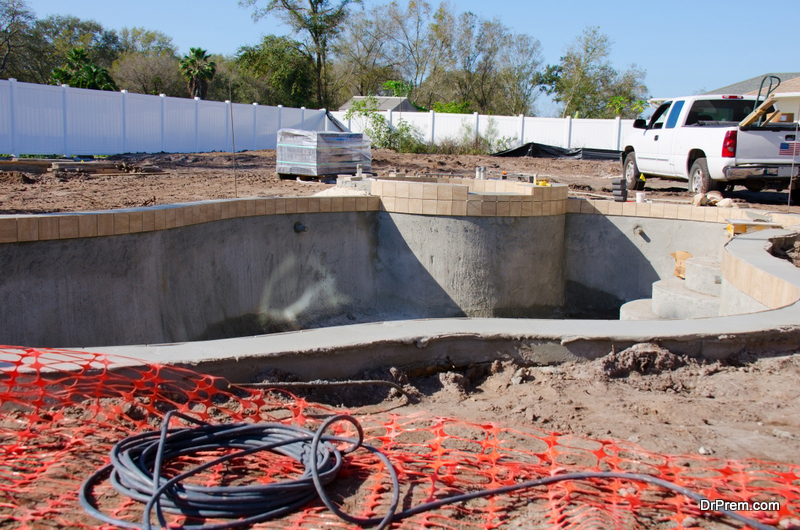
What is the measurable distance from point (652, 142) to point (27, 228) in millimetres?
12258

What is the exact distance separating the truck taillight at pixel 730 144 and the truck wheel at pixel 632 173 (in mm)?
3277

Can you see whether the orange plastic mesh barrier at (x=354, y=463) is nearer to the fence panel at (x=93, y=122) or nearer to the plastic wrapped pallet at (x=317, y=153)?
the plastic wrapped pallet at (x=317, y=153)

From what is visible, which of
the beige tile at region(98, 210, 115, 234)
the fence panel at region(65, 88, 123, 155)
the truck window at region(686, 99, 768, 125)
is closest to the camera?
the beige tile at region(98, 210, 115, 234)

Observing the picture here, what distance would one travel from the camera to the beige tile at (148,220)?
6414 mm

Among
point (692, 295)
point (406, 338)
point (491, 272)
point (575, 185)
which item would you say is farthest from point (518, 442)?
point (575, 185)

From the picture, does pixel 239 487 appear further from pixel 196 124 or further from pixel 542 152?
pixel 542 152

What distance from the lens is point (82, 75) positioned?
37.1m

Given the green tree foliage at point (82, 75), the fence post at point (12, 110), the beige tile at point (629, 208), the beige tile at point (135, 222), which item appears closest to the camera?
the beige tile at point (135, 222)

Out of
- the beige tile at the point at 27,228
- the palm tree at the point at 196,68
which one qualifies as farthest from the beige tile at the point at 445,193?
the palm tree at the point at 196,68

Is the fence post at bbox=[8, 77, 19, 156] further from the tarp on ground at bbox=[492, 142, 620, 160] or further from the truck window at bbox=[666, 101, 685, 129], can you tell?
the truck window at bbox=[666, 101, 685, 129]

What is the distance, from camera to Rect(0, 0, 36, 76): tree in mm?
38781

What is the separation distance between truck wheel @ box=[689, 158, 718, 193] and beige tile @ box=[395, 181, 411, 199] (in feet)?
20.4

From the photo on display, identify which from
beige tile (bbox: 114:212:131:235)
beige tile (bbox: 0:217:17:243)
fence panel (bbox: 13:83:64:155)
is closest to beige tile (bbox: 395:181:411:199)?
beige tile (bbox: 114:212:131:235)

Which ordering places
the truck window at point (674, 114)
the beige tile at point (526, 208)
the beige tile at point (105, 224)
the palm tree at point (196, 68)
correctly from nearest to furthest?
1. the beige tile at point (105, 224)
2. the beige tile at point (526, 208)
3. the truck window at point (674, 114)
4. the palm tree at point (196, 68)
